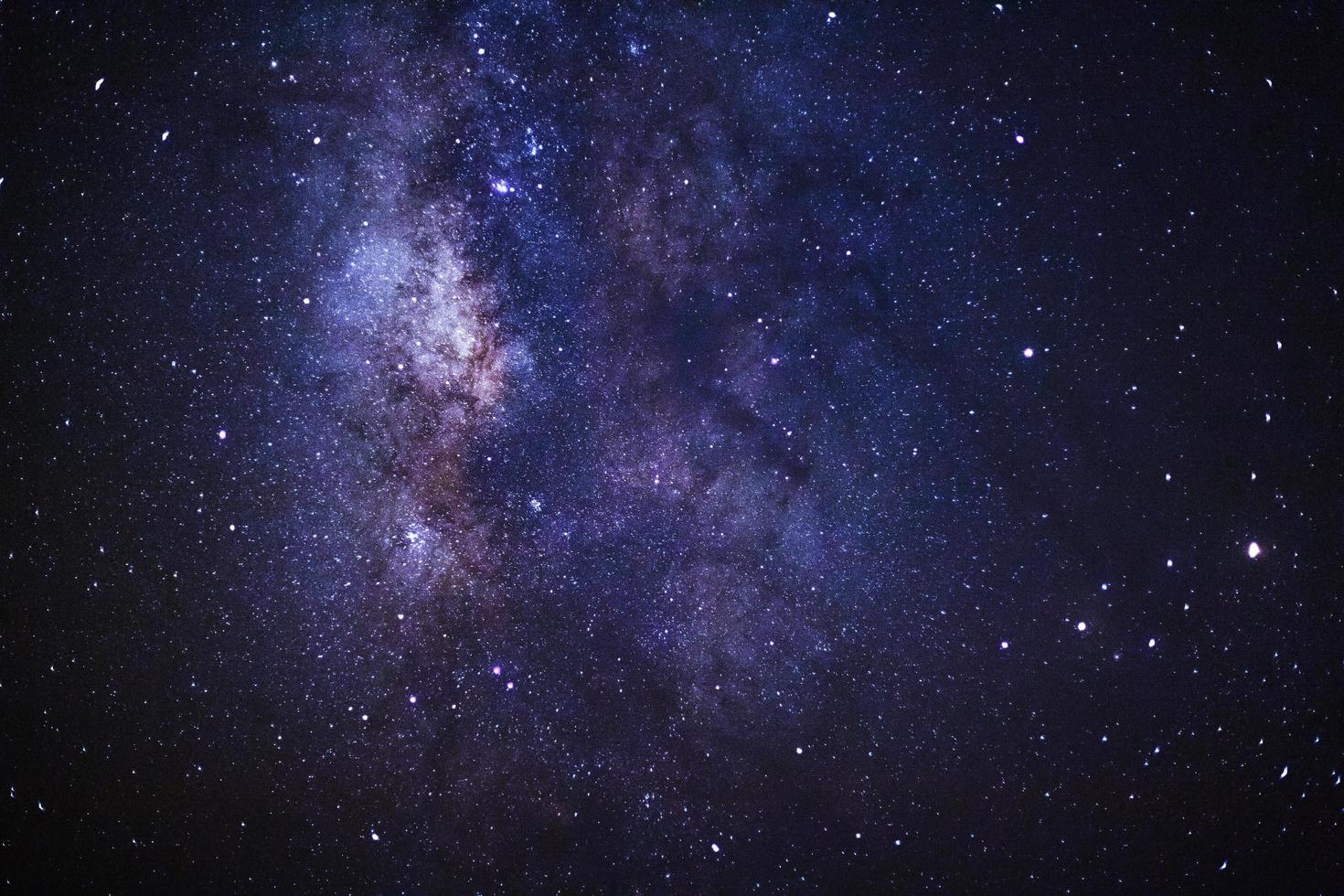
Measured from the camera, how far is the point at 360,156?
1.30 metres

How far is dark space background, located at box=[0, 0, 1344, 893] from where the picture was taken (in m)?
1.28

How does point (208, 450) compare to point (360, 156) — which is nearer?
point (360, 156)

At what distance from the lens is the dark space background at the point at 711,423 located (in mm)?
1281

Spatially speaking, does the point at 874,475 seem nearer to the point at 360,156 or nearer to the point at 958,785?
the point at 958,785

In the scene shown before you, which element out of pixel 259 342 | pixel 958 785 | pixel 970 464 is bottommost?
pixel 958 785

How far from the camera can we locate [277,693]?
1.44m

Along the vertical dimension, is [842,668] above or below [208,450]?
above

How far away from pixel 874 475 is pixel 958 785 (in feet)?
2.44

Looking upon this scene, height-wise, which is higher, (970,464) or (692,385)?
(970,464)

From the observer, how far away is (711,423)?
1341 millimetres

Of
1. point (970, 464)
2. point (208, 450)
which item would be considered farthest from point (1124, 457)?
point (208, 450)

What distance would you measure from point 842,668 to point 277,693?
1.36 meters

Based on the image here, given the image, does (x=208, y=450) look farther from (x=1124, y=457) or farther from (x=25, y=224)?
(x=1124, y=457)

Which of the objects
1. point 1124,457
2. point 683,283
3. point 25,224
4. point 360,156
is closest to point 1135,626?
point 1124,457
